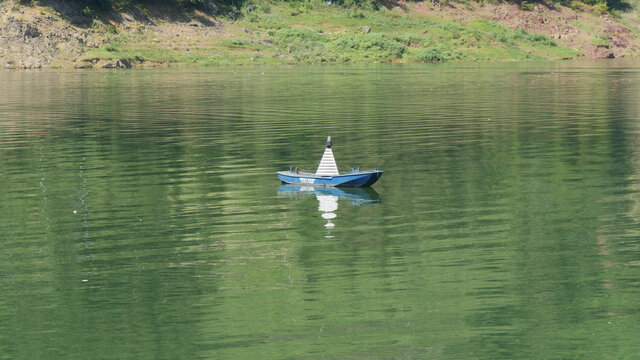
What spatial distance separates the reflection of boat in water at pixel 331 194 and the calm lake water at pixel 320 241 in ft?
0.64

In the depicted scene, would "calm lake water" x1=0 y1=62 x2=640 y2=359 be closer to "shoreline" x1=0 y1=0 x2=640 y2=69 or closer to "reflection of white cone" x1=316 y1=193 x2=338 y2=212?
"reflection of white cone" x1=316 y1=193 x2=338 y2=212

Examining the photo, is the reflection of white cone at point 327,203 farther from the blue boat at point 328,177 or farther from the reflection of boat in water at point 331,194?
the blue boat at point 328,177

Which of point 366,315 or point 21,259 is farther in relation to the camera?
point 21,259

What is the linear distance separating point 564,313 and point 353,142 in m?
32.6

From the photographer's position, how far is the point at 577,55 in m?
192

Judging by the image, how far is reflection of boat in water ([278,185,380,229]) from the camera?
35753 mm

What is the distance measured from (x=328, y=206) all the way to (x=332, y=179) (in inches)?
139

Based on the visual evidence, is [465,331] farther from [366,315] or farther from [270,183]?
[270,183]

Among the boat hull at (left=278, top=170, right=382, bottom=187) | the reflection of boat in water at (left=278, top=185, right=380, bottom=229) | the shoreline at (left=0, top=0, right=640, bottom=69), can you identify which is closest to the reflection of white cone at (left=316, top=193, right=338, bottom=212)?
the reflection of boat in water at (left=278, top=185, right=380, bottom=229)

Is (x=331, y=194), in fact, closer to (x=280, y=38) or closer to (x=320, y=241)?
(x=320, y=241)

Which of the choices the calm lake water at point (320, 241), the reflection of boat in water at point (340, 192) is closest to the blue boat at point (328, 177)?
the reflection of boat in water at point (340, 192)

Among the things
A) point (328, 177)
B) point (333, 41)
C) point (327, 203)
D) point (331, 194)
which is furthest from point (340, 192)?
point (333, 41)

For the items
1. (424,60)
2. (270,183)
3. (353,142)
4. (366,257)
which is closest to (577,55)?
(424,60)

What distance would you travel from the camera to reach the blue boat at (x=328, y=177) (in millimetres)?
38562
